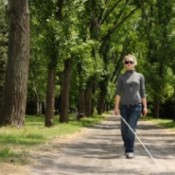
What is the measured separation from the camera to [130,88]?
507 inches

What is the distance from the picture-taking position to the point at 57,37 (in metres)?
24.8

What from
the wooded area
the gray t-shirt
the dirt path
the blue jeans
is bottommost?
the dirt path

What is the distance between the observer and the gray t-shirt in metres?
12.8

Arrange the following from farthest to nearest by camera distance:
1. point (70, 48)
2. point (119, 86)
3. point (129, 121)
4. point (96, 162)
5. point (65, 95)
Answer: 1. point (65, 95)
2. point (70, 48)
3. point (119, 86)
4. point (129, 121)
5. point (96, 162)

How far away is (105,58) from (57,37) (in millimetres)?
35586

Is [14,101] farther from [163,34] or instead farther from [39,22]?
[163,34]

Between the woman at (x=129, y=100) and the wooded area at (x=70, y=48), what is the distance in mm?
6698

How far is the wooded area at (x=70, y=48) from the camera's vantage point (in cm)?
1894

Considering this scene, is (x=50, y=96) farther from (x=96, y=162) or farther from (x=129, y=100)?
(x=96, y=162)

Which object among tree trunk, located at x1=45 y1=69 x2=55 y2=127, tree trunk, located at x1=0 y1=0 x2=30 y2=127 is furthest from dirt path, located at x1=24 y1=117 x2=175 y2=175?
tree trunk, located at x1=45 y1=69 x2=55 y2=127

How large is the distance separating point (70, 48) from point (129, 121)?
43.3 ft

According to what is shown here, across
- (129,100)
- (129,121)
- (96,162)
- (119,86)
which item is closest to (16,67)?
(119,86)

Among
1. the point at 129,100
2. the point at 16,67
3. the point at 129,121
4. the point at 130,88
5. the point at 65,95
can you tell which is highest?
the point at 16,67

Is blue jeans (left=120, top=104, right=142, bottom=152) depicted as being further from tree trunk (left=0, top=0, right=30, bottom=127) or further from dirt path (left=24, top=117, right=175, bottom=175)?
tree trunk (left=0, top=0, right=30, bottom=127)
